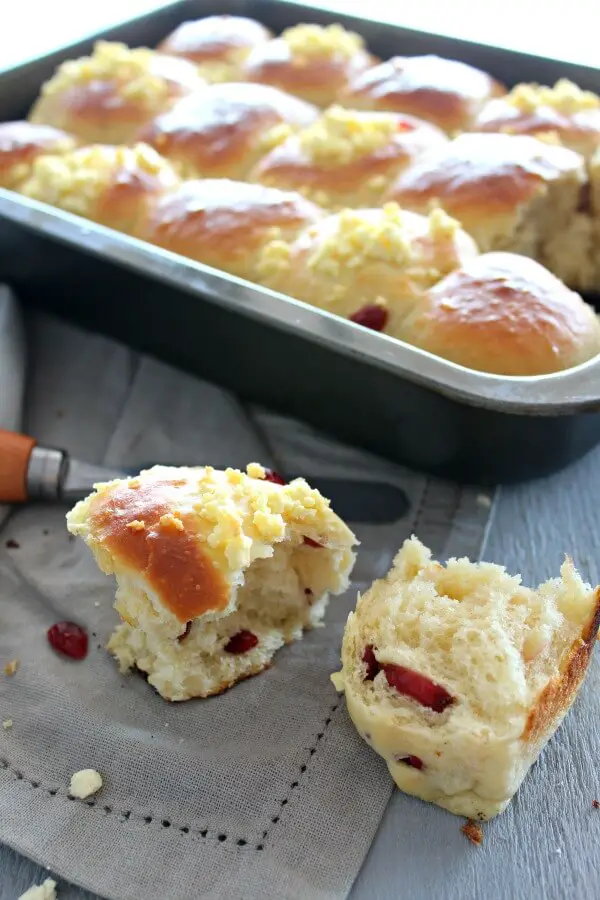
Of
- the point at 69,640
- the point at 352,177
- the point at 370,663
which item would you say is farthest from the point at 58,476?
the point at 352,177

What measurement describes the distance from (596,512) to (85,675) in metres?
1.19

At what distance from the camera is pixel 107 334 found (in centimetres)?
251

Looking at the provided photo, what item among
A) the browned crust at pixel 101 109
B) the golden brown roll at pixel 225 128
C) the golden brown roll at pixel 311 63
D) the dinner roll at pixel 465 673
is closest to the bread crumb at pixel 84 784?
the dinner roll at pixel 465 673

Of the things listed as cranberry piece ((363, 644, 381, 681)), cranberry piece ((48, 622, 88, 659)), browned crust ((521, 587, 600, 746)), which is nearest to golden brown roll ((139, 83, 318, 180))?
cranberry piece ((48, 622, 88, 659))

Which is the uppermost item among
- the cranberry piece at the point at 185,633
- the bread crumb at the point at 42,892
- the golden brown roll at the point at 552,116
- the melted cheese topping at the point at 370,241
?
the golden brown roll at the point at 552,116

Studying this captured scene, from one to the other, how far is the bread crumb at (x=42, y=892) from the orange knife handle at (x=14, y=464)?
854 millimetres

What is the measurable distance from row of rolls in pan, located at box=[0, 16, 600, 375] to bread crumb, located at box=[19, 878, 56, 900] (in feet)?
4.05

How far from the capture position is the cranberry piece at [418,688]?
140 cm

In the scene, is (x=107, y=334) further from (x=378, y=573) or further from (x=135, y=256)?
(x=378, y=573)

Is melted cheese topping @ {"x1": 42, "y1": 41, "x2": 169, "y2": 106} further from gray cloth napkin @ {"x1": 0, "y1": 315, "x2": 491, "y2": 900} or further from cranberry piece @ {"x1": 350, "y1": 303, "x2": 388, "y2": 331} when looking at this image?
gray cloth napkin @ {"x1": 0, "y1": 315, "x2": 491, "y2": 900}

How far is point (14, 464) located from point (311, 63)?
169cm

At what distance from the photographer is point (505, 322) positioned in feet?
5.92

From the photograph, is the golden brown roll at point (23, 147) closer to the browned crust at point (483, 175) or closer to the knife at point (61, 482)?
the knife at point (61, 482)

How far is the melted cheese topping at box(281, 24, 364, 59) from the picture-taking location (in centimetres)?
280
